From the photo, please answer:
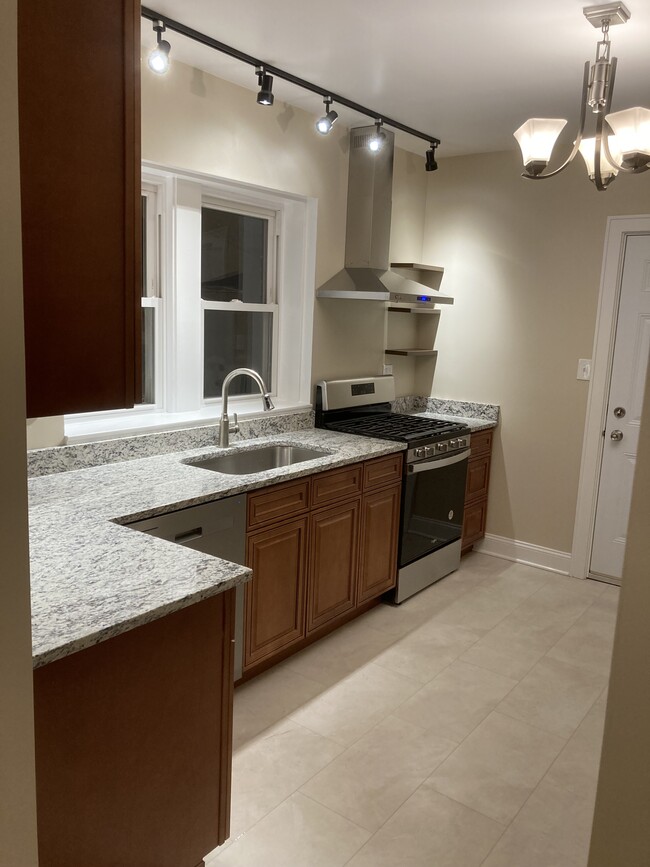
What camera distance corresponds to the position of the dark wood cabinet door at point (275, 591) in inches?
108

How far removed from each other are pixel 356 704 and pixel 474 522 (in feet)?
6.27

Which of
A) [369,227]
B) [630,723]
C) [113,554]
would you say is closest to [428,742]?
[113,554]

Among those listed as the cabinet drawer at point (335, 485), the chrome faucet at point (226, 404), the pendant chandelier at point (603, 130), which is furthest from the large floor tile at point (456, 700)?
the pendant chandelier at point (603, 130)

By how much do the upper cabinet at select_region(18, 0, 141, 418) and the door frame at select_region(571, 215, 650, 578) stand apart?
10.6 feet

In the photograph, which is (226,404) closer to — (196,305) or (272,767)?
(196,305)

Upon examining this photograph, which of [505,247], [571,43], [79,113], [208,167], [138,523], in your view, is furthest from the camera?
[505,247]

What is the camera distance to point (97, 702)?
1.47 meters

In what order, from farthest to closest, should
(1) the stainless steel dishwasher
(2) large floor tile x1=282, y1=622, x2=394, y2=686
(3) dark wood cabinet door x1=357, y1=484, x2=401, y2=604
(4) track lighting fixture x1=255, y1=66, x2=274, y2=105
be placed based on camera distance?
1. (3) dark wood cabinet door x1=357, y1=484, x2=401, y2=604
2. (2) large floor tile x1=282, y1=622, x2=394, y2=686
3. (4) track lighting fixture x1=255, y1=66, x2=274, y2=105
4. (1) the stainless steel dishwasher

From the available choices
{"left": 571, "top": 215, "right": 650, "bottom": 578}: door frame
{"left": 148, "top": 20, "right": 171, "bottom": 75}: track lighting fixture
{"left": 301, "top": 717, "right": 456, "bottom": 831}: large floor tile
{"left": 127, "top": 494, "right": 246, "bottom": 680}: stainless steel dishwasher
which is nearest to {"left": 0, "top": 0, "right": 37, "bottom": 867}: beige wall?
{"left": 127, "top": 494, "right": 246, "bottom": 680}: stainless steel dishwasher

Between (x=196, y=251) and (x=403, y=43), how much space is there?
1.27 m

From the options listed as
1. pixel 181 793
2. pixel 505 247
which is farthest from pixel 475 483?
pixel 181 793

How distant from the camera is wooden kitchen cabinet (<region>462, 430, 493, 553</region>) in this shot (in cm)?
425

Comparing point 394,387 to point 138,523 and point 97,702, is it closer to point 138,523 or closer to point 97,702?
point 138,523

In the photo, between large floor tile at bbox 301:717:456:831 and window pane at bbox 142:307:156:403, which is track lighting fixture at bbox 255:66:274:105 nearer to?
window pane at bbox 142:307:156:403
